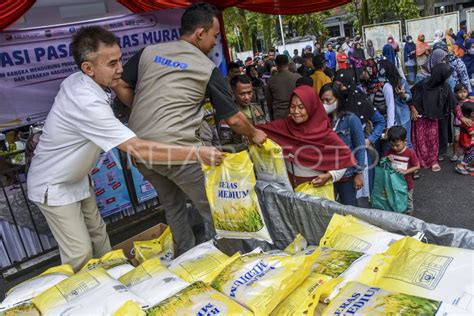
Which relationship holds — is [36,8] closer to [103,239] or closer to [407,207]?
[103,239]

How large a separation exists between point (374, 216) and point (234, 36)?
132 ft

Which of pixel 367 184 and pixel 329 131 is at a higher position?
pixel 329 131

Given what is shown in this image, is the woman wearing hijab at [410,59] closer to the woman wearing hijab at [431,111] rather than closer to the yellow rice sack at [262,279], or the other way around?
the woman wearing hijab at [431,111]

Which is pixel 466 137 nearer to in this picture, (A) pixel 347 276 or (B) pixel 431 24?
(A) pixel 347 276

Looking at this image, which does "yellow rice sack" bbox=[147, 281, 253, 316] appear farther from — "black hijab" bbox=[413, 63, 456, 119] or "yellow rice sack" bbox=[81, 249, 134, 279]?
"black hijab" bbox=[413, 63, 456, 119]

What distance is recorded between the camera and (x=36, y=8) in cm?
392

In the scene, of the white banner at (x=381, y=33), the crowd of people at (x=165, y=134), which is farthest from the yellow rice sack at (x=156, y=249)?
the white banner at (x=381, y=33)

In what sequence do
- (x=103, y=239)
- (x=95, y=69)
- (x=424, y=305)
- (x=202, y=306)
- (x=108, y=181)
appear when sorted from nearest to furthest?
(x=424, y=305) < (x=202, y=306) < (x=95, y=69) < (x=103, y=239) < (x=108, y=181)

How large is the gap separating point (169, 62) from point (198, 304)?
1416 mm

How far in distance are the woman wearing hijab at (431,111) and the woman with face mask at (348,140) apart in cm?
212

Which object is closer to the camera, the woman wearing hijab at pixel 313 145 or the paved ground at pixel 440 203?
the woman wearing hijab at pixel 313 145

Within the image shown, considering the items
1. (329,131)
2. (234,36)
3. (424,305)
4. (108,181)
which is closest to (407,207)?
(329,131)

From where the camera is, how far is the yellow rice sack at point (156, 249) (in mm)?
2721

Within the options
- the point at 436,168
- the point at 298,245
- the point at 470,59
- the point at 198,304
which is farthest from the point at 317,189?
the point at 470,59
